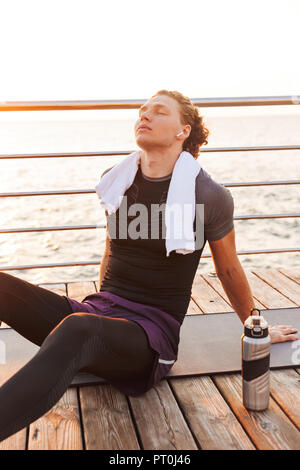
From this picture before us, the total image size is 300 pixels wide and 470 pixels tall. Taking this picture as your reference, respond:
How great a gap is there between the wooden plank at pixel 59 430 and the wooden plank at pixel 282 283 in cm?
145

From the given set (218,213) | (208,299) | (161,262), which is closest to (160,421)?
(161,262)

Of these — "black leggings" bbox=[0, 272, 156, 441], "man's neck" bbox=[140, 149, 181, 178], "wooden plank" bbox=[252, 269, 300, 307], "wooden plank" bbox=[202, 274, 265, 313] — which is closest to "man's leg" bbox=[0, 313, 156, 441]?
"black leggings" bbox=[0, 272, 156, 441]

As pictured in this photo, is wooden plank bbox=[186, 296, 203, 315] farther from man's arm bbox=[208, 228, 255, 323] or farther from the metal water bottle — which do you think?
the metal water bottle

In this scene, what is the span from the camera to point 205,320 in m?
2.56

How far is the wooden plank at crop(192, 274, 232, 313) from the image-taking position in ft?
8.87

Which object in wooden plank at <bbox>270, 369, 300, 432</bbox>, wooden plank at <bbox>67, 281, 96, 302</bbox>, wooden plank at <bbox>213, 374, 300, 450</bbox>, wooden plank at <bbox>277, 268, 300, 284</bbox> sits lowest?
wooden plank at <bbox>277, 268, 300, 284</bbox>

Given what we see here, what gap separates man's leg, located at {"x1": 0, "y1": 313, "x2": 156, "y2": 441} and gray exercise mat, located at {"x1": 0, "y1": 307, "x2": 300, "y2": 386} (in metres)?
0.28

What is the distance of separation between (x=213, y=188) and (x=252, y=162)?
→ 20.1m

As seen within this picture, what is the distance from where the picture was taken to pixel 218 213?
1.95 metres

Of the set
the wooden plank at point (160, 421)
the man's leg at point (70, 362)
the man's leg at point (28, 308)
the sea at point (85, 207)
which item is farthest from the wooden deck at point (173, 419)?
the sea at point (85, 207)

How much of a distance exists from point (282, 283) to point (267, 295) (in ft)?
0.84

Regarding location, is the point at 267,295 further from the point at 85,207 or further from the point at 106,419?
the point at 85,207

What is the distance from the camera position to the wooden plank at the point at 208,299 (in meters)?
2.71

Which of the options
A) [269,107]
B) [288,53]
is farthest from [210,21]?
[269,107]
